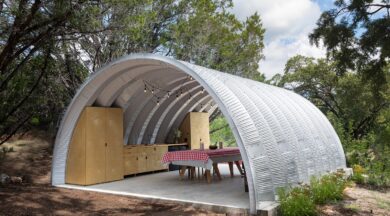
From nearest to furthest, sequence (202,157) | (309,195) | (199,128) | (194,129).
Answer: (309,195), (202,157), (194,129), (199,128)

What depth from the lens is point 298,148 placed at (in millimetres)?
8078

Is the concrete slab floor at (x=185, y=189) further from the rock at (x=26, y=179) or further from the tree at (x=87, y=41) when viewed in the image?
the tree at (x=87, y=41)

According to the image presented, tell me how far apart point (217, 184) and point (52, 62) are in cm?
A: 519

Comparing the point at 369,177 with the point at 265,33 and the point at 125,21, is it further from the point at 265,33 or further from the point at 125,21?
the point at 265,33

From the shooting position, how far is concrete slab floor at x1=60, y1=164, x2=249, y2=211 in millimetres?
7150

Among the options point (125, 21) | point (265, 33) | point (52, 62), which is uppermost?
point (265, 33)

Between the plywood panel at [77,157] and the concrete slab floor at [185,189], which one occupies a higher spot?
the plywood panel at [77,157]

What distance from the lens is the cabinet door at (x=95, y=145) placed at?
945 cm

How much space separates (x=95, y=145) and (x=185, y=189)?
9.10 feet

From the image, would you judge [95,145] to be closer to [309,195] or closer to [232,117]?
[232,117]

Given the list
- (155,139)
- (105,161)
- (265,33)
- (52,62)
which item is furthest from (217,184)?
(265,33)

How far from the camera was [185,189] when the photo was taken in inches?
346

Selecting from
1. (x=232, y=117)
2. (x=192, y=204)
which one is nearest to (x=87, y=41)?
(x=232, y=117)

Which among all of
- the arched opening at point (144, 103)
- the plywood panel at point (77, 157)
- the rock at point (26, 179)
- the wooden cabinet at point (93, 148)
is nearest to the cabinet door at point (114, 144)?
the wooden cabinet at point (93, 148)
